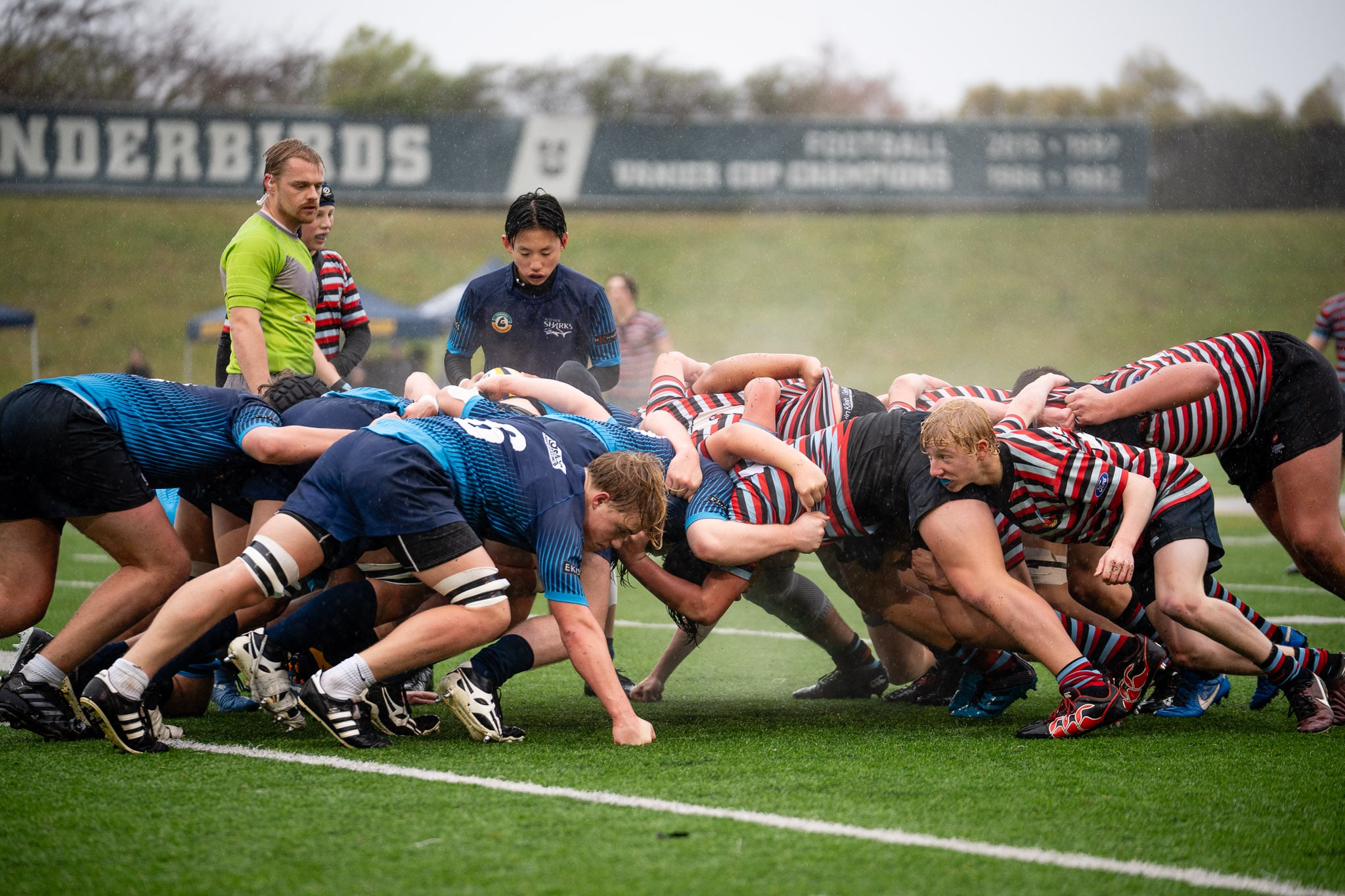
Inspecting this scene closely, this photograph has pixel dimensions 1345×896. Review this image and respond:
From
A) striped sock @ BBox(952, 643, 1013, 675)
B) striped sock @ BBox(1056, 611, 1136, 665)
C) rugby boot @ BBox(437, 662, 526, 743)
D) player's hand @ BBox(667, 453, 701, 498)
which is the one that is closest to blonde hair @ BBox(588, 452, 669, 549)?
player's hand @ BBox(667, 453, 701, 498)

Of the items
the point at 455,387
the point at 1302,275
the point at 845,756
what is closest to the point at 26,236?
the point at 455,387

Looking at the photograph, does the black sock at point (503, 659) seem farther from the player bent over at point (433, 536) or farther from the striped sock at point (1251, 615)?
the striped sock at point (1251, 615)

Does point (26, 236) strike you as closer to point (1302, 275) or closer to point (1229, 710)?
point (1229, 710)

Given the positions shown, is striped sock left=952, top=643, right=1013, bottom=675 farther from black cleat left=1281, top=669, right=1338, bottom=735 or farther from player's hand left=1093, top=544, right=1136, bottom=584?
black cleat left=1281, top=669, right=1338, bottom=735

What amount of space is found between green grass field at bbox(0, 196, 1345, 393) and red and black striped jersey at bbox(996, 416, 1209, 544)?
2013cm

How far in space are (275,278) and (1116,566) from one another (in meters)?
3.35

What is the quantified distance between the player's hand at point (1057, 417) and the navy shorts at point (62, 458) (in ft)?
10.2

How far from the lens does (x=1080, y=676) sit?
12.3ft

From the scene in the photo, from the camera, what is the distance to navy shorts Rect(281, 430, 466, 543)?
3.48 metres

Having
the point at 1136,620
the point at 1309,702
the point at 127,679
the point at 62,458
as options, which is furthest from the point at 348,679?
the point at 1309,702

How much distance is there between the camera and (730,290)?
2773cm

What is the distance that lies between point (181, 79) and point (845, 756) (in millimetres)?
29175

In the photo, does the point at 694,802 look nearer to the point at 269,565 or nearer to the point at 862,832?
the point at 862,832

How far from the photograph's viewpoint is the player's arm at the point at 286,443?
3.74 meters
